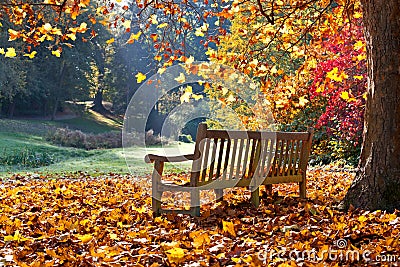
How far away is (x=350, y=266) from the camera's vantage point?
3.00 meters

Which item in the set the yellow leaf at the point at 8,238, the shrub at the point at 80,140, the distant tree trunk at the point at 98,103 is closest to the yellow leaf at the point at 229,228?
the yellow leaf at the point at 8,238

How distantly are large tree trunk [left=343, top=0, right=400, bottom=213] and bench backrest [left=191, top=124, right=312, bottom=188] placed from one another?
1006 mm

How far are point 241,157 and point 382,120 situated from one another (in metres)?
1.39

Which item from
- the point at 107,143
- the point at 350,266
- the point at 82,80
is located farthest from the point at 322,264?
the point at 82,80

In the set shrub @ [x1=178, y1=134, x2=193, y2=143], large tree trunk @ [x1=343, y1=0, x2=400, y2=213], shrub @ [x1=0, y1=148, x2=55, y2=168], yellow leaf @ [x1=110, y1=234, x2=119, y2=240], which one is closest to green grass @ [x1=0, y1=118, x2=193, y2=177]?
shrub @ [x1=0, y1=148, x2=55, y2=168]

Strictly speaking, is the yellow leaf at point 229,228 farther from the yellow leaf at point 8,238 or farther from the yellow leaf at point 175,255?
the yellow leaf at point 8,238

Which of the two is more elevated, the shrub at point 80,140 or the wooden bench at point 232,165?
the wooden bench at point 232,165

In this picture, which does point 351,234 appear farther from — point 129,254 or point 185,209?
point 185,209

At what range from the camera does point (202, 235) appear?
3.78 meters

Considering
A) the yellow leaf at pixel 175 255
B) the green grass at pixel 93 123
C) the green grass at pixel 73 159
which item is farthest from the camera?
the green grass at pixel 93 123

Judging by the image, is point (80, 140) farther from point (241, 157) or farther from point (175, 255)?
point (175, 255)

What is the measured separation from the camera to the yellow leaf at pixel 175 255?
3.23 m

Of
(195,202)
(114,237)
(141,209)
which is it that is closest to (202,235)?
(114,237)

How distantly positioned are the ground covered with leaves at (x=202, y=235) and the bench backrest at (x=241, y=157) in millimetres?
324
